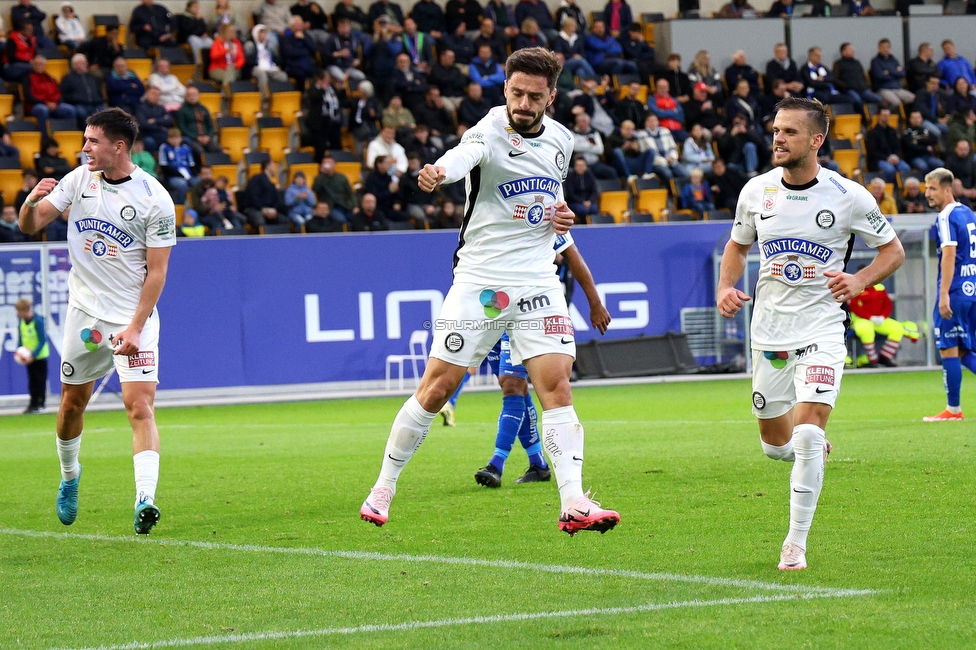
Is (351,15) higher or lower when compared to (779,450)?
higher

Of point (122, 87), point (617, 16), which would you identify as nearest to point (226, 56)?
point (122, 87)

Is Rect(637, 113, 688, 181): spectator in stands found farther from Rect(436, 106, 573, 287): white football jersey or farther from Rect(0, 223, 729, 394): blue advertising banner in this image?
Rect(436, 106, 573, 287): white football jersey

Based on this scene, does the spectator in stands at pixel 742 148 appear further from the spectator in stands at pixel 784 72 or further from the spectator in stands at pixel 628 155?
the spectator in stands at pixel 784 72

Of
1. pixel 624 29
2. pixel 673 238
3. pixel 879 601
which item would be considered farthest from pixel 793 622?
pixel 624 29

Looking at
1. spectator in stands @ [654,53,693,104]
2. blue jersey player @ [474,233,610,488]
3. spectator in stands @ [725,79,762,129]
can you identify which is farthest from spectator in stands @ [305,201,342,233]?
blue jersey player @ [474,233,610,488]

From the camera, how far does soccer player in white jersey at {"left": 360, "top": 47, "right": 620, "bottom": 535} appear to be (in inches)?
258

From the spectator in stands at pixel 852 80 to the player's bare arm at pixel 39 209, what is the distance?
81.2 ft

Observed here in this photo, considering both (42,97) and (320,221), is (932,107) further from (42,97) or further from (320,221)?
(42,97)

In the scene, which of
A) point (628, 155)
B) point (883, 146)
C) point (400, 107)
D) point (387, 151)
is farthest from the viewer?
point (883, 146)

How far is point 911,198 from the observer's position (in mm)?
27156

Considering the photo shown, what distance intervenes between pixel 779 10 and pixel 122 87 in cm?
1510

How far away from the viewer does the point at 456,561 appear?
6.84m

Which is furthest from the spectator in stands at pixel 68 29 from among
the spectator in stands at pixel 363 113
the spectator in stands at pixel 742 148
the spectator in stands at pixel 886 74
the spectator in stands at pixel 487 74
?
the spectator in stands at pixel 886 74

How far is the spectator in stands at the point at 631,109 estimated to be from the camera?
27.1 metres
